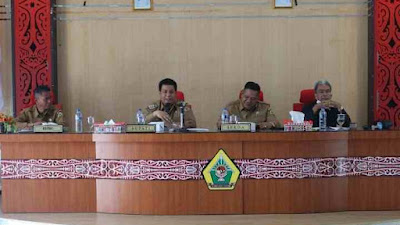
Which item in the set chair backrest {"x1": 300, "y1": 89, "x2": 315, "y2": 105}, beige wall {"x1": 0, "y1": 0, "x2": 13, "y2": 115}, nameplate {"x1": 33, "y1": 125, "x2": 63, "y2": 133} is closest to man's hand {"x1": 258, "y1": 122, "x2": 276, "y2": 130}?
chair backrest {"x1": 300, "y1": 89, "x2": 315, "y2": 105}

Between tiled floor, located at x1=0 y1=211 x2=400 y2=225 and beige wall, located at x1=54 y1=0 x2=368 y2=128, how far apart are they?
1.88m

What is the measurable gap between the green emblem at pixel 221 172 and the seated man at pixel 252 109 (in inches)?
29.6

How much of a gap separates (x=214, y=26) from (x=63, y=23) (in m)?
1.66

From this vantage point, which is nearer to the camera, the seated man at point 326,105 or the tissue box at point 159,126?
the tissue box at point 159,126

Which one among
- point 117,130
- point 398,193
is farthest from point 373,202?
point 117,130

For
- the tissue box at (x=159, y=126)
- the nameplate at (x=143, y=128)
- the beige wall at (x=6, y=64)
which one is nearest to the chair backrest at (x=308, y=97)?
the tissue box at (x=159, y=126)

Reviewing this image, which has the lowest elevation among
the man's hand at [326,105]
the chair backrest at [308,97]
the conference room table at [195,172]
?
the conference room table at [195,172]

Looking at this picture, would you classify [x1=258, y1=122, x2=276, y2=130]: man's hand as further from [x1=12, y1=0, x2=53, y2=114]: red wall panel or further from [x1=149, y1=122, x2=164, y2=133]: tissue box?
[x1=12, y1=0, x2=53, y2=114]: red wall panel

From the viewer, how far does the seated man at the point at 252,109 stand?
4.34 metres

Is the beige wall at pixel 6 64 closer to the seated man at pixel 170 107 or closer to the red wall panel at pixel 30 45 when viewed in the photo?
the red wall panel at pixel 30 45

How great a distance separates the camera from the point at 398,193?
3.78 meters

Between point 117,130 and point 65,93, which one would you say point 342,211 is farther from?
point 65,93

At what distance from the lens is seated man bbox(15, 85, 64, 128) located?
4559 mm

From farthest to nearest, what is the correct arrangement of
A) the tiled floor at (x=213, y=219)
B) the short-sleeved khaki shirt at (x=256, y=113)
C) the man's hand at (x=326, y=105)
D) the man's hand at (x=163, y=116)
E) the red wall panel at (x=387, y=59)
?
the red wall panel at (x=387, y=59), the short-sleeved khaki shirt at (x=256, y=113), the man's hand at (x=326, y=105), the man's hand at (x=163, y=116), the tiled floor at (x=213, y=219)
